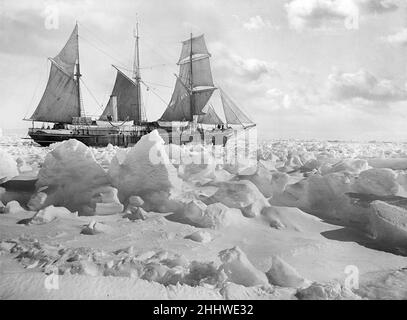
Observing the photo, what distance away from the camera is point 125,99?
53156 mm

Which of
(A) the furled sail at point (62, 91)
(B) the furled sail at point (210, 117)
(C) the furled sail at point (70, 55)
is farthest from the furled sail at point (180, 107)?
(C) the furled sail at point (70, 55)

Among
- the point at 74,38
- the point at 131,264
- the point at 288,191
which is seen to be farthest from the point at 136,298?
the point at 74,38

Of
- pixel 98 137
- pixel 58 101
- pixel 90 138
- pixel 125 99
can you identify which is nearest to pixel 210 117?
pixel 125 99

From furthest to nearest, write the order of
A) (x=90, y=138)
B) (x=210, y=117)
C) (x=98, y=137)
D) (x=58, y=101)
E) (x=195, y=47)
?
(x=210, y=117), (x=195, y=47), (x=58, y=101), (x=98, y=137), (x=90, y=138)

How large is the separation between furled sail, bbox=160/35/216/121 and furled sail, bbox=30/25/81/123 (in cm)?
1577

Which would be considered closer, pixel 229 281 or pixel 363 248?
pixel 229 281

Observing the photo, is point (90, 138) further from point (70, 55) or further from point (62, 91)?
point (70, 55)

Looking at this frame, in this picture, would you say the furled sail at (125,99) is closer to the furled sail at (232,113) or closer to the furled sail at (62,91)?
the furled sail at (62,91)

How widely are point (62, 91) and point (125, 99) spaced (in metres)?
9.93

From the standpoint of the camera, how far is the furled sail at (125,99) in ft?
172

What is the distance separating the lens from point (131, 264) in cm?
253

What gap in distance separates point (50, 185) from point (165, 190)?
1621 millimetres

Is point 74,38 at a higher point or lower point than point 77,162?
higher
